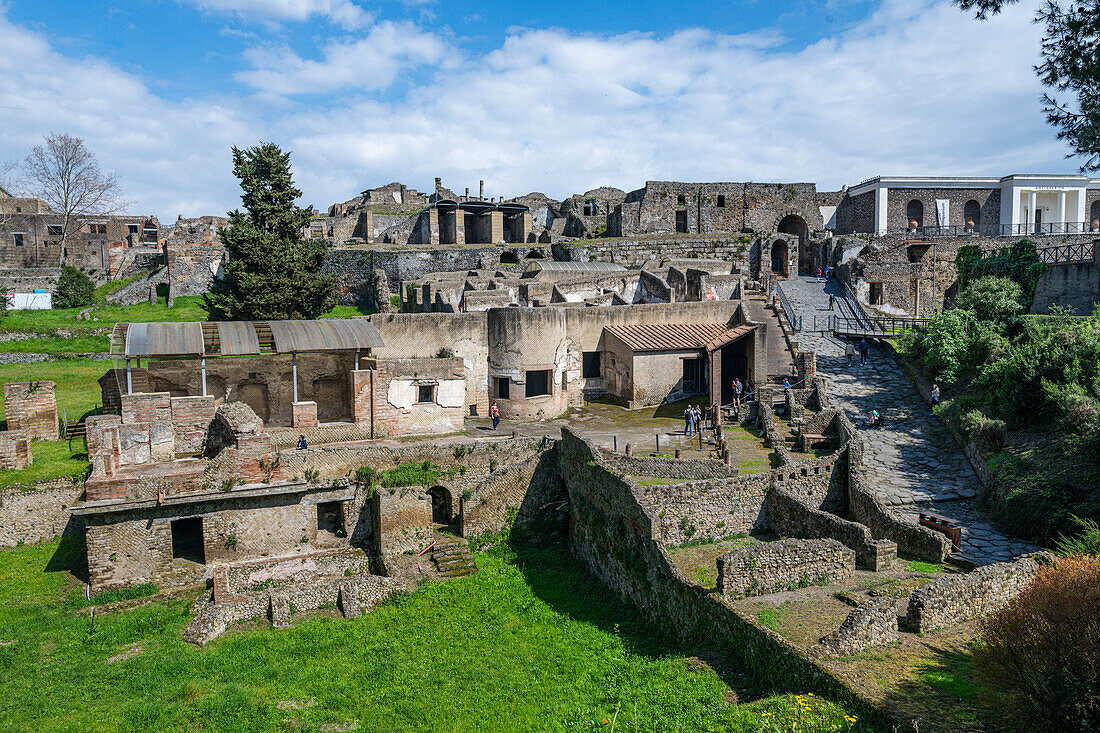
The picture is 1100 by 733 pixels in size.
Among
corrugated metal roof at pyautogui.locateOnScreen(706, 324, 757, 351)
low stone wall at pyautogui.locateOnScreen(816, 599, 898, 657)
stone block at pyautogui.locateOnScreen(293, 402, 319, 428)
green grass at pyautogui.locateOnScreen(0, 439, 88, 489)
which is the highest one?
corrugated metal roof at pyautogui.locateOnScreen(706, 324, 757, 351)

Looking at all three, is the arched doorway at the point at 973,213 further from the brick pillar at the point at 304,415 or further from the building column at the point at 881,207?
the brick pillar at the point at 304,415

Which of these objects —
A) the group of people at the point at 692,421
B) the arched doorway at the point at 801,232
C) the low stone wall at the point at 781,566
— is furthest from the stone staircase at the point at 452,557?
the arched doorway at the point at 801,232

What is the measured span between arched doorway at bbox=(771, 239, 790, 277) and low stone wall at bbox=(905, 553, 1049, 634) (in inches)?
1160

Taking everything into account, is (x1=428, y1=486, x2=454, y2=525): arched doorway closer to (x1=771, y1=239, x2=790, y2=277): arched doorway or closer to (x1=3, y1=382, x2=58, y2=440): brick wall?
(x1=3, y1=382, x2=58, y2=440): brick wall

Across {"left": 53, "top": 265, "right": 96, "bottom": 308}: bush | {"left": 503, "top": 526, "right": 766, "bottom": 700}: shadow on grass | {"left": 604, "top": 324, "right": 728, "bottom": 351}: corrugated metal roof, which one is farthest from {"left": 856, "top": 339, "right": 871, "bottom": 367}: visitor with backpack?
{"left": 53, "top": 265, "right": 96, "bottom": 308}: bush

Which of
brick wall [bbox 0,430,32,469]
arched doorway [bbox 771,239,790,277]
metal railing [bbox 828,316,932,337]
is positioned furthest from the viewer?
arched doorway [bbox 771,239,790,277]

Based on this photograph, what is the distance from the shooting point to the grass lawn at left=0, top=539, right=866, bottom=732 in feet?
36.1

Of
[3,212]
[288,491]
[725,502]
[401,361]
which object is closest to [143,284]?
[3,212]

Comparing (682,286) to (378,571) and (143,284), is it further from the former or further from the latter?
(143,284)

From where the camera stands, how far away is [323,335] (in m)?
21.1

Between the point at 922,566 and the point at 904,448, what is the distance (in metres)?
6.91

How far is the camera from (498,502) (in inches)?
748

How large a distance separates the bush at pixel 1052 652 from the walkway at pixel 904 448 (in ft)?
A: 19.2

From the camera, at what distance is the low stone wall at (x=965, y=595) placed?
10.3 m
